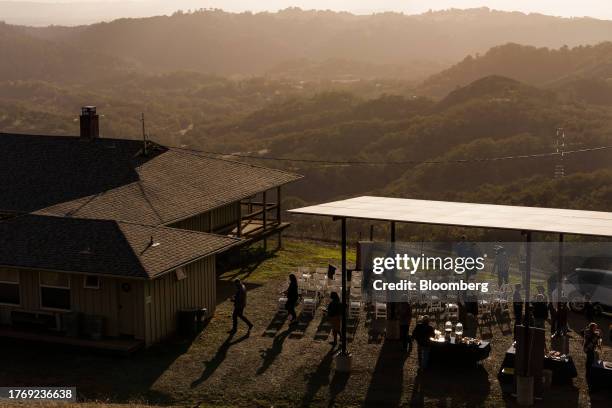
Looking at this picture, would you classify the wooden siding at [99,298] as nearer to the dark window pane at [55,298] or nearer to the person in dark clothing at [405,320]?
the dark window pane at [55,298]

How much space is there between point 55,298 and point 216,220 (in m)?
9.29

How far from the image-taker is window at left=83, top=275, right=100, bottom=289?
65.9 feet

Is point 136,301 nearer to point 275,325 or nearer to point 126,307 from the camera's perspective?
point 126,307

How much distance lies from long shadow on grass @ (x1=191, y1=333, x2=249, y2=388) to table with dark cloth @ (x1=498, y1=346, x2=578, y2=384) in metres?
6.44

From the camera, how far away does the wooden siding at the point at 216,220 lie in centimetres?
2711

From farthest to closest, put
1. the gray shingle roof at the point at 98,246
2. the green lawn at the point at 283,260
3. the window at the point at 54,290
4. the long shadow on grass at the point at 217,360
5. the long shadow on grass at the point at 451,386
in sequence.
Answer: the green lawn at the point at 283,260, the window at the point at 54,290, the gray shingle roof at the point at 98,246, the long shadow on grass at the point at 217,360, the long shadow on grass at the point at 451,386

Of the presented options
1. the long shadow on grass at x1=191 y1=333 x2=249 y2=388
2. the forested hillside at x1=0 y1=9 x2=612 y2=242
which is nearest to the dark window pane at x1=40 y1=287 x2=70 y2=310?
the long shadow on grass at x1=191 y1=333 x2=249 y2=388

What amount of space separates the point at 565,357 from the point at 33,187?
18421 millimetres

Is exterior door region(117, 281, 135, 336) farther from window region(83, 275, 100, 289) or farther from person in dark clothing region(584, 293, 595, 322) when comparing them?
person in dark clothing region(584, 293, 595, 322)

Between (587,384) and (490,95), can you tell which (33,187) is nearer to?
(587,384)

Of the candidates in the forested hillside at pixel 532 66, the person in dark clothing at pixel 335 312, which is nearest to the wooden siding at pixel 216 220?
the person in dark clothing at pixel 335 312

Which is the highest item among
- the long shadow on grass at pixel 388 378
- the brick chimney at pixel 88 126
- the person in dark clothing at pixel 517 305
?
the brick chimney at pixel 88 126

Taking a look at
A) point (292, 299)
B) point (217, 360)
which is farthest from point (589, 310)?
point (217, 360)

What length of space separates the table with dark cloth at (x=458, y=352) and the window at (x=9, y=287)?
10.8 meters
